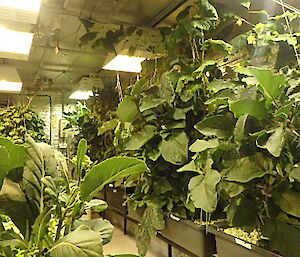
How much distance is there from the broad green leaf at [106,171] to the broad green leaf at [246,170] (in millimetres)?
565

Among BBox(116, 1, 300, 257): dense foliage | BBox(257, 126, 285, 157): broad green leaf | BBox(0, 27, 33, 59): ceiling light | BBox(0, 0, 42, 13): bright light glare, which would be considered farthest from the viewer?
BBox(0, 27, 33, 59): ceiling light

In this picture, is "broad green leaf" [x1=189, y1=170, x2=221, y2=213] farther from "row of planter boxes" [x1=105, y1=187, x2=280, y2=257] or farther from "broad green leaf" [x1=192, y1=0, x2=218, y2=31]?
"broad green leaf" [x1=192, y1=0, x2=218, y2=31]

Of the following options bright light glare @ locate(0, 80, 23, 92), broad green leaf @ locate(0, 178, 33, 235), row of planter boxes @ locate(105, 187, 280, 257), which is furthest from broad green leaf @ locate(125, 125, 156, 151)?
bright light glare @ locate(0, 80, 23, 92)

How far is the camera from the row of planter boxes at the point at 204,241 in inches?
54.8

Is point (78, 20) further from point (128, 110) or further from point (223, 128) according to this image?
point (223, 128)

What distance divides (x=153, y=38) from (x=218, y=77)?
3.90 feet

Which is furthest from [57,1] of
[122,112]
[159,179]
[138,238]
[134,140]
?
[138,238]

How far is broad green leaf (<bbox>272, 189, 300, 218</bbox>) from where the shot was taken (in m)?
1.21

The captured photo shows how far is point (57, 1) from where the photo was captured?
2.79 meters

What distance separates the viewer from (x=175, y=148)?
1.94 meters

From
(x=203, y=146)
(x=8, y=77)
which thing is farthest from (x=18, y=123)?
(x=203, y=146)

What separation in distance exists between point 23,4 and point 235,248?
6.38 feet

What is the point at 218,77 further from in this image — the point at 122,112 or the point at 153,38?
the point at 153,38

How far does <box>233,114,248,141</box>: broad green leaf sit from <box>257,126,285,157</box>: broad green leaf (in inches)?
3.3
